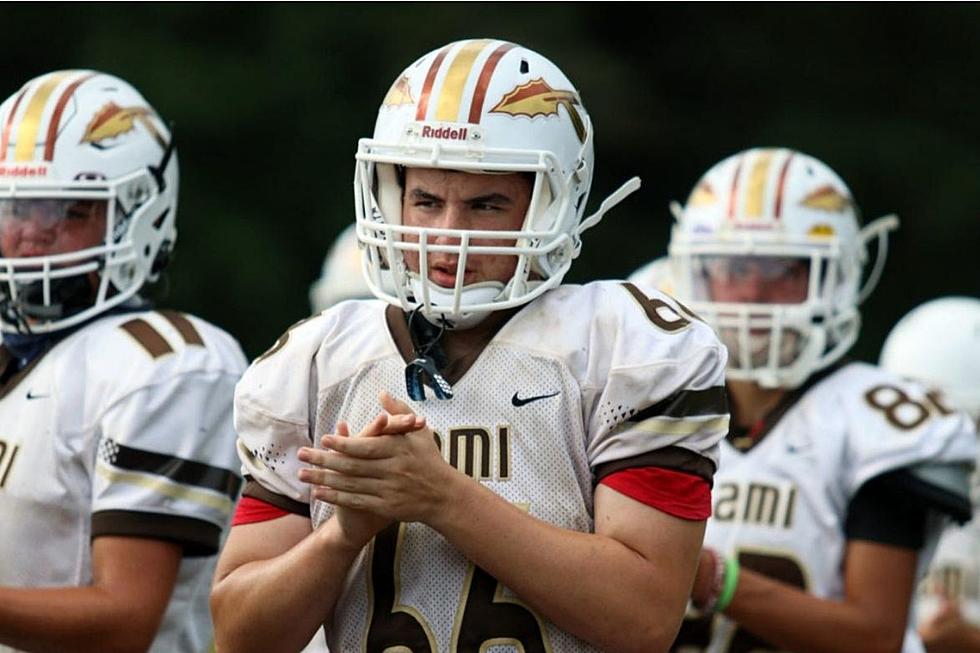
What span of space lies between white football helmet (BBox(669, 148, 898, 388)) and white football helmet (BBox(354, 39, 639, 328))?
179 centimetres

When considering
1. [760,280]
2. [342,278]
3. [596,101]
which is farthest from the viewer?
[596,101]

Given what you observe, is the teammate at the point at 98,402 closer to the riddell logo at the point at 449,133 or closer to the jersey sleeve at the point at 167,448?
the jersey sleeve at the point at 167,448

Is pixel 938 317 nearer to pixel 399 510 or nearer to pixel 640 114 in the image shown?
pixel 399 510

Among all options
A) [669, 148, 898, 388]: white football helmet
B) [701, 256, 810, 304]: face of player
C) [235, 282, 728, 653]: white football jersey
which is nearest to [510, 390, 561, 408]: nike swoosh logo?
[235, 282, 728, 653]: white football jersey

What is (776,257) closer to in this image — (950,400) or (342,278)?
(950,400)

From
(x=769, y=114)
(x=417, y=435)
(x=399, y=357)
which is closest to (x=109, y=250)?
(x=399, y=357)

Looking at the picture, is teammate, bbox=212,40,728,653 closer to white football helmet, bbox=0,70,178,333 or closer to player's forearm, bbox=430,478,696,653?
player's forearm, bbox=430,478,696,653

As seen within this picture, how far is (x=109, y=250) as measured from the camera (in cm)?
462

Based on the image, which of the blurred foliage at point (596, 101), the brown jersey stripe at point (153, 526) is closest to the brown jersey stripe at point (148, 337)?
the brown jersey stripe at point (153, 526)

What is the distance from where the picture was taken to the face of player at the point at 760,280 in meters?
5.67

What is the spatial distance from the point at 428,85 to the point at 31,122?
51.5 inches

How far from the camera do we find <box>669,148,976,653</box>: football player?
5016mm

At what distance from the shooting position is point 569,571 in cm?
338

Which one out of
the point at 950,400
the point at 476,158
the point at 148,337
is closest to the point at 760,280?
the point at 950,400
